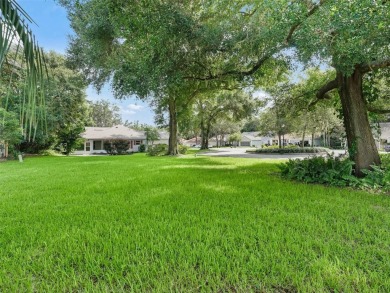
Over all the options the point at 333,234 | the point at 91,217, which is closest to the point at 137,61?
the point at 91,217

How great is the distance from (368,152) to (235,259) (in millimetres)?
6879

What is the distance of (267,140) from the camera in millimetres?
57125

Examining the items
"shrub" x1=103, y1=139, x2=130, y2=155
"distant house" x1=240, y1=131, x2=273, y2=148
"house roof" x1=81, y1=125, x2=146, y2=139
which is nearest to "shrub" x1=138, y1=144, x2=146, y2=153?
"house roof" x1=81, y1=125, x2=146, y2=139

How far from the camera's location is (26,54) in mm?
1419

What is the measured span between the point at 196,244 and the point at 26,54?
2455 mm

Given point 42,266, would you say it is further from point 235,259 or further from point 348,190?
point 348,190

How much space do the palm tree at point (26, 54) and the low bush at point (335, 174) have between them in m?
7.23

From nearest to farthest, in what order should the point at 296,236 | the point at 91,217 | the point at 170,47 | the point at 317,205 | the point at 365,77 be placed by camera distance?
1. the point at 296,236
2. the point at 91,217
3. the point at 317,205
4. the point at 170,47
5. the point at 365,77

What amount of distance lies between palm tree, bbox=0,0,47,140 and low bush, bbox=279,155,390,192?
7.23 metres

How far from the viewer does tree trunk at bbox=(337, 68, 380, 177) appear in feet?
23.2

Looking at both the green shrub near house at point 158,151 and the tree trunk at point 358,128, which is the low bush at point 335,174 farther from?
the green shrub near house at point 158,151

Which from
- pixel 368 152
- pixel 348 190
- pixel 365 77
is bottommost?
pixel 348 190

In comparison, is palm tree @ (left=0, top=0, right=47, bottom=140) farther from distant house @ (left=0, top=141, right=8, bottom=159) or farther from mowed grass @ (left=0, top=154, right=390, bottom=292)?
distant house @ (left=0, top=141, right=8, bottom=159)

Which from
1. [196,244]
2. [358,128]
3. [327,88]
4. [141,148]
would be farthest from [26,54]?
[141,148]
